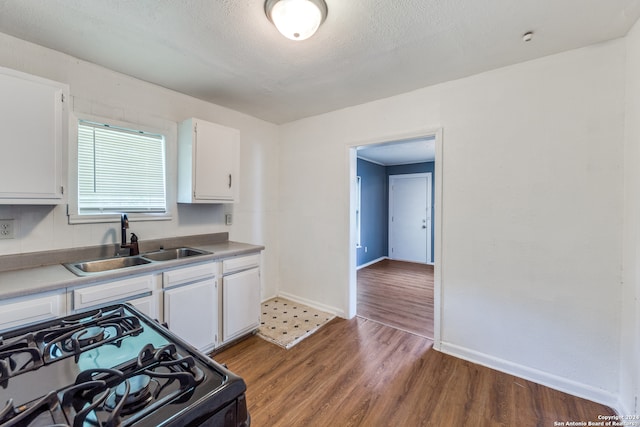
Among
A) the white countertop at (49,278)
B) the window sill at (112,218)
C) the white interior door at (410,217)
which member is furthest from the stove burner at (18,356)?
the white interior door at (410,217)

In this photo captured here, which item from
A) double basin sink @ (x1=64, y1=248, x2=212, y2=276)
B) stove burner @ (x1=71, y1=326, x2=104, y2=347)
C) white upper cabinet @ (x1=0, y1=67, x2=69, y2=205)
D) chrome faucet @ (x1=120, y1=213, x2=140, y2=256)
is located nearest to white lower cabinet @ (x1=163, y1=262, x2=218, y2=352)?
double basin sink @ (x1=64, y1=248, x2=212, y2=276)

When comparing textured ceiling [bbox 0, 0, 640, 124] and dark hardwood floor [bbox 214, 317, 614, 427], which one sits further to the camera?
dark hardwood floor [bbox 214, 317, 614, 427]

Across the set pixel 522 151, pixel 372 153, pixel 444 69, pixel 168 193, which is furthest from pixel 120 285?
pixel 372 153

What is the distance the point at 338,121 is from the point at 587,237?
2.38 m

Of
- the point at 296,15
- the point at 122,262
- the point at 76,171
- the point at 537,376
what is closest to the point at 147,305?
the point at 122,262

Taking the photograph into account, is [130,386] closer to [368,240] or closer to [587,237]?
[587,237]

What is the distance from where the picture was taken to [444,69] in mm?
2186

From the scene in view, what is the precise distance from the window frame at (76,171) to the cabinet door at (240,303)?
2.95ft

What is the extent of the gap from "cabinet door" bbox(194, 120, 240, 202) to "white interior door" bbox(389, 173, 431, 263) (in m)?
4.48

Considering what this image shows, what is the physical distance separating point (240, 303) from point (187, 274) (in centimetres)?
60

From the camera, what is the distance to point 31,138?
166 centimetres

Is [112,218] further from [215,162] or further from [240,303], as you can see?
[240,303]

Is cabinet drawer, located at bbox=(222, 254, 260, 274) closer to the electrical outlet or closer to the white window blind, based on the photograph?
the white window blind

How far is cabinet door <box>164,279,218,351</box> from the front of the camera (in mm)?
2053
